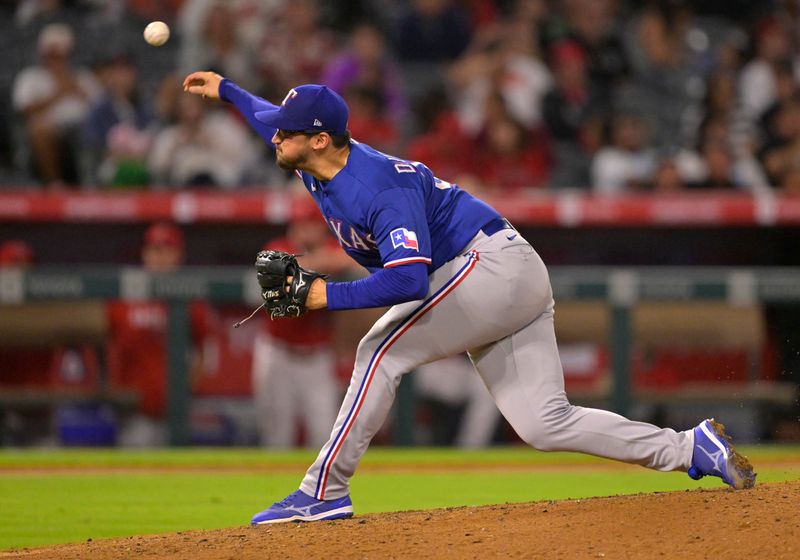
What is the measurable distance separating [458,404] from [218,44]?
385 cm

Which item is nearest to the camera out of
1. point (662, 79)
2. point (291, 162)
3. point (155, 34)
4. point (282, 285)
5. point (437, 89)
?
point (282, 285)

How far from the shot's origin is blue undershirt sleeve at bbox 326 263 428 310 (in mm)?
4230

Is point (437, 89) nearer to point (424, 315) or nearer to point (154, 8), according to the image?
point (154, 8)

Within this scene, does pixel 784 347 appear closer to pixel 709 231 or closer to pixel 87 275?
pixel 709 231

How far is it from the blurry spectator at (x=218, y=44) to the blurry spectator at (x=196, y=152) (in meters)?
0.76

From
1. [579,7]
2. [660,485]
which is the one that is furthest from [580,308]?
[579,7]

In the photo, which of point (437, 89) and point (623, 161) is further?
point (437, 89)

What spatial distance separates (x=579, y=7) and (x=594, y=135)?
181 cm

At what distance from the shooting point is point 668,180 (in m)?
9.88

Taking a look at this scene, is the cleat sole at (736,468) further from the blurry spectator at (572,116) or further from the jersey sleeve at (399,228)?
the blurry spectator at (572,116)

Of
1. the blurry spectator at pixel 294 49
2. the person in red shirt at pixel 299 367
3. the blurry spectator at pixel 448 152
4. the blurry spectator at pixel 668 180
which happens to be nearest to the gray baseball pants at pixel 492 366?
the person in red shirt at pixel 299 367

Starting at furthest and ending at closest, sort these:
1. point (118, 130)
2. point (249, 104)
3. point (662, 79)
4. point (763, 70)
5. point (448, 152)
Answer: point (662, 79) → point (763, 70) → point (448, 152) → point (118, 130) → point (249, 104)

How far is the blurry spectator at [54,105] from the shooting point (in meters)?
9.80

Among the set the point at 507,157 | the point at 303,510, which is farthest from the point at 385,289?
the point at 507,157
